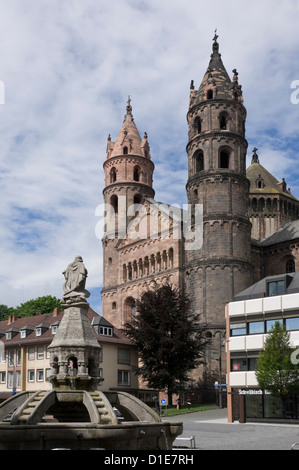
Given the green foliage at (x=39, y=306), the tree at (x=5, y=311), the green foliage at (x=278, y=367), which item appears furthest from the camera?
the tree at (x=5, y=311)

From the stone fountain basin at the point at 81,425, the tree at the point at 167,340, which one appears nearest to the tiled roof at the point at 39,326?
the tree at the point at 167,340

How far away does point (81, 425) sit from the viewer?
49.4ft

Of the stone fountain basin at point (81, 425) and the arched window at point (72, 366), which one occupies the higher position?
the arched window at point (72, 366)

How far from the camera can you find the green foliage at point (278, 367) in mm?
40531

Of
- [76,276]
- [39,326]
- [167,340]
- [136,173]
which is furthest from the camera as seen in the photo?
[136,173]

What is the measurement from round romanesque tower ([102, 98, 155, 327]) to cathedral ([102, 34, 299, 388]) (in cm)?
12

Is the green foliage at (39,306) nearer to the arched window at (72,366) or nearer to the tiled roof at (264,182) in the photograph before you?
the tiled roof at (264,182)

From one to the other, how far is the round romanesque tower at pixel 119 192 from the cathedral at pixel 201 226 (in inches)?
4.8

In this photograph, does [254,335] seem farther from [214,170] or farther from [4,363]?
[4,363]

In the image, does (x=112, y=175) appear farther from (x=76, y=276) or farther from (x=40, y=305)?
(x=76, y=276)

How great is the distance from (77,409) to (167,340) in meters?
32.1

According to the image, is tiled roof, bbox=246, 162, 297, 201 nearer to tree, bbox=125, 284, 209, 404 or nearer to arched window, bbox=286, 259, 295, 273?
arched window, bbox=286, 259, 295, 273

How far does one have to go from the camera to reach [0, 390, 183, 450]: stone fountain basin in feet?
48.5

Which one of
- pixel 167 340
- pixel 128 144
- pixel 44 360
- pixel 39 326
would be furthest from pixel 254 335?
pixel 128 144
